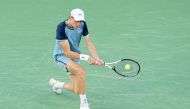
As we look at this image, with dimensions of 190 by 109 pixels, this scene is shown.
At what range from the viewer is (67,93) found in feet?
29.8

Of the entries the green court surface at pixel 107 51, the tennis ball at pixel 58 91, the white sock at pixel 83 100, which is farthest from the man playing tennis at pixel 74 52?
the green court surface at pixel 107 51

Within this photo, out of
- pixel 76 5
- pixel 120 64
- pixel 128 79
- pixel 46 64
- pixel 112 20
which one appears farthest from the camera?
pixel 76 5

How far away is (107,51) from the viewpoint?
36.0ft

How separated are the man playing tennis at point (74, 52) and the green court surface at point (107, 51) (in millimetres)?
445

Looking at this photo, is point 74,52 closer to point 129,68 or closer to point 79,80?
point 79,80

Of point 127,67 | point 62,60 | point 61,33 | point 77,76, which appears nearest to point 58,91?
point 62,60

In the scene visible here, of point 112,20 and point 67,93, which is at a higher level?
point 112,20

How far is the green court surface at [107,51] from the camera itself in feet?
28.9

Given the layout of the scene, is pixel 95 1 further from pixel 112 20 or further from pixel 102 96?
pixel 102 96

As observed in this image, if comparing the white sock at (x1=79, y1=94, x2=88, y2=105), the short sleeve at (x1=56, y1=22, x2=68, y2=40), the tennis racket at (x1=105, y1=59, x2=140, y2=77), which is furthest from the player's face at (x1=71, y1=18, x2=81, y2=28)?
the white sock at (x1=79, y1=94, x2=88, y2=105)

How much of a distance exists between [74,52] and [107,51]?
269 cm

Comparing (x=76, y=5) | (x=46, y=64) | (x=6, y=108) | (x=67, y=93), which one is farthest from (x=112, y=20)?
(x=6, y=108)

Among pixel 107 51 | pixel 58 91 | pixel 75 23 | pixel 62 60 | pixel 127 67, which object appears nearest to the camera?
pixel 75 23

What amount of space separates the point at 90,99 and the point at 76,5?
5.77 metres
